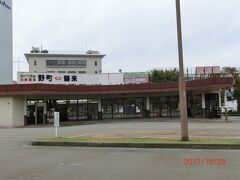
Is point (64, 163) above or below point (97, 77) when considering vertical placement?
below

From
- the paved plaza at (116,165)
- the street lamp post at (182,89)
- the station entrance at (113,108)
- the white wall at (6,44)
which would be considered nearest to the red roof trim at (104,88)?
the station entrance at (113,108)

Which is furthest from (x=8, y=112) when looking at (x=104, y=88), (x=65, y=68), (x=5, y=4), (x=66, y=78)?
(x=65, y=68)

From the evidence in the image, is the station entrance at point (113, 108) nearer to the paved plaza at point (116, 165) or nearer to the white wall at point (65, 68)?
the paved plaza at point (116, 165)

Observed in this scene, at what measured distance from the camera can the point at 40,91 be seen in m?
36.0

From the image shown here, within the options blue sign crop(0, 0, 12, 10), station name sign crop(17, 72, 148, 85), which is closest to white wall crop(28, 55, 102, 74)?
blue sign crop(0, 0, 12, 10)

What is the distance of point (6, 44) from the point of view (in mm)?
54156

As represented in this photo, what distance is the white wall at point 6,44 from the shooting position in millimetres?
52562

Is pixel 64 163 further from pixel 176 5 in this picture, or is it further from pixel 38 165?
pixel 176 5

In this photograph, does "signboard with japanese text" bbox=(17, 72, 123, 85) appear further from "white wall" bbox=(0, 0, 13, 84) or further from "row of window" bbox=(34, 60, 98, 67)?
Answer: "row of window" bbox=(34, 60, 98, 67)

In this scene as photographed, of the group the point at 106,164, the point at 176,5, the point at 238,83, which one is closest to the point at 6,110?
the point at 176,5

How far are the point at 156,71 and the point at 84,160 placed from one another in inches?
2537
